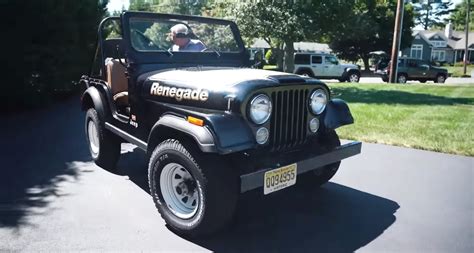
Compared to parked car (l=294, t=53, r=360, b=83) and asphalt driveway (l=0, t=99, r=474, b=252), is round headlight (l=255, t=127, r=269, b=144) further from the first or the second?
parked car (l=294, t=53, r=360, b=83)

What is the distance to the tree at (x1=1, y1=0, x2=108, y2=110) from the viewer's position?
8.01 metres

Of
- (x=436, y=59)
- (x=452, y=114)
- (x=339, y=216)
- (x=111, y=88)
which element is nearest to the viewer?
(x=339, y=216)

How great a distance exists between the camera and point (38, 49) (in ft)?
27.8

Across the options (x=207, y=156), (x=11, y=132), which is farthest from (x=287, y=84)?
(x=11, y=132)

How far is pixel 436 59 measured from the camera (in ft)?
170

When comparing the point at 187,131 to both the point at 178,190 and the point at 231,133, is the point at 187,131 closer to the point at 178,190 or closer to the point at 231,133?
the point at 231,133

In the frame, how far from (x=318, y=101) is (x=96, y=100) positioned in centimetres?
261

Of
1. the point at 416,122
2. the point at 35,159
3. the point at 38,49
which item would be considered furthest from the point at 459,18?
the point at 35,159

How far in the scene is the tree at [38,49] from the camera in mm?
8008

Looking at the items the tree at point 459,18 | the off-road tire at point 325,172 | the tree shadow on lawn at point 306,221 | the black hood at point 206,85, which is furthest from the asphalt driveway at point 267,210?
the tree at point 459,18

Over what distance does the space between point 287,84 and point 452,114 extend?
6.65 m

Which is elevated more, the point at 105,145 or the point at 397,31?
the point at 397,31

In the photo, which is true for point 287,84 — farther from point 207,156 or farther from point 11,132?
point 11,132

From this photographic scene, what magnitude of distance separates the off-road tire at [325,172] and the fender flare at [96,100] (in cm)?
234
